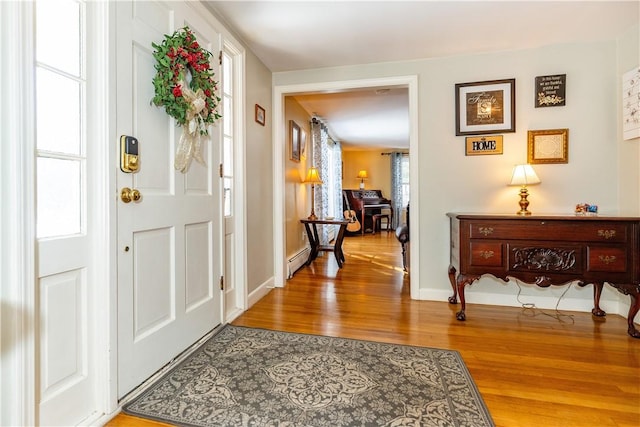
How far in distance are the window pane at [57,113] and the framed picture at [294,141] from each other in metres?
2.78

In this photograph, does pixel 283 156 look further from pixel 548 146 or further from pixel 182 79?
pixel 548 146

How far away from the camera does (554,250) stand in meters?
2.29

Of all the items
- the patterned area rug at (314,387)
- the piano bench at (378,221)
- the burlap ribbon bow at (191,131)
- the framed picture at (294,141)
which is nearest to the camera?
the patterned area rug at (314,387)

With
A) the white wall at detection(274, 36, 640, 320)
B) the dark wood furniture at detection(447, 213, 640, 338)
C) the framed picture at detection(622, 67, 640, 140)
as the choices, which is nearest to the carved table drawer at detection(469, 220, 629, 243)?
the dark wood furniture at detection(447, 213, 640, 338)

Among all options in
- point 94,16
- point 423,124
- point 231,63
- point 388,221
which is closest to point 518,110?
point 423,124

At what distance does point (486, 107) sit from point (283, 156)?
6.71 ft

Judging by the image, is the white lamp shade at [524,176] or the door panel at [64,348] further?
the white lamp shade at [524,176]

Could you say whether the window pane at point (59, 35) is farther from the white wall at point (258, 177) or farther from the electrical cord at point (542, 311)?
the electrical cord at point (542, 311)

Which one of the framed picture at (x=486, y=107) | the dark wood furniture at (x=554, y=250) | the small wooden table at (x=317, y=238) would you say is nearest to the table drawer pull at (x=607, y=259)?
the dark wood furniture at (x=554, y=250)

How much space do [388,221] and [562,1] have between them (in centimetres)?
663

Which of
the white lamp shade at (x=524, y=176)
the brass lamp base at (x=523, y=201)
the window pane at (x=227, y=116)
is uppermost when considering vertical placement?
the window pane at (x=227, y=116)

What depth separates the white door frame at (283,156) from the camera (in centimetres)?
300

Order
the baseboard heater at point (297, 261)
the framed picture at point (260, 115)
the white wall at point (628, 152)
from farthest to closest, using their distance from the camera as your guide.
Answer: the baseboard heater at point (297, 261) → the framed picture at point (260, 115) → the white wall at point (628, 152)

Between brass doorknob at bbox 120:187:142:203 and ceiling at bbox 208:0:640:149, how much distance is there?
1.46 metres
